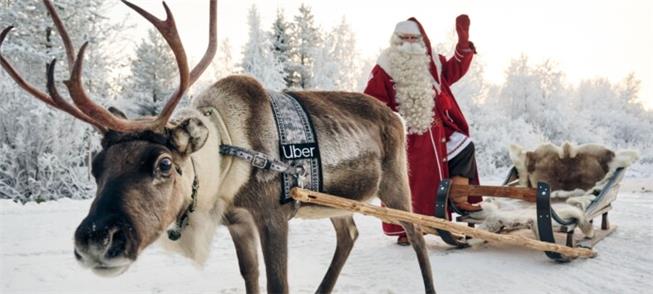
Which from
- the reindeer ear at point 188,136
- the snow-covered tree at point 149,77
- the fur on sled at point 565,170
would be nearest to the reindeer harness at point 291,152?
the reindeer ear at point 188,136

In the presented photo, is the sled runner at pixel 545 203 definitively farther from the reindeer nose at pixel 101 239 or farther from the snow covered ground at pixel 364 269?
the reindeer nose at pixel 101 239

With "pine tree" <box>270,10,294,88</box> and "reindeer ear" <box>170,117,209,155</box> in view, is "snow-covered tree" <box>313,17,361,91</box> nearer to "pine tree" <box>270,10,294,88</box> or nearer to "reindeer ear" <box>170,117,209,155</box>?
"pine tree" <box>270,10,294,88</box>

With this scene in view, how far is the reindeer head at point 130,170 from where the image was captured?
6.04 ft

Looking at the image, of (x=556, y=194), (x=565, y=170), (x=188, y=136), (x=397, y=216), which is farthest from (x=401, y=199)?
(x=565, y=170)

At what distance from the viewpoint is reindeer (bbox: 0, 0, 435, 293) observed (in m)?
1.94

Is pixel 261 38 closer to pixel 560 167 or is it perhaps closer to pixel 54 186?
pixel 54 186

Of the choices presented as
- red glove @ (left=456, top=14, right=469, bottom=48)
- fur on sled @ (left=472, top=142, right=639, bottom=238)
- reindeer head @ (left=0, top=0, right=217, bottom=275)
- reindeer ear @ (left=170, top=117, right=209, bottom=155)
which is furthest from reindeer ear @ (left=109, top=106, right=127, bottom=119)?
red glove @ (left=456, top=14, right=469, bottom=48)

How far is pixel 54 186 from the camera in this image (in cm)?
1230

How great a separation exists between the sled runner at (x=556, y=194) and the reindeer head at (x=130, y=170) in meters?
3.04

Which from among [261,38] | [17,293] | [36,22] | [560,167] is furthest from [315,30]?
[17,293]

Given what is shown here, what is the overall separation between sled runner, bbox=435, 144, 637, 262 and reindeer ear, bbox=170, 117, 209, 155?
2.98m

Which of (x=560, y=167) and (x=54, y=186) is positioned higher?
(x=560, y=167)

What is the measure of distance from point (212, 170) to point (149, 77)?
20.0m

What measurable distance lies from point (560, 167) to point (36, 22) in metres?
11.9
